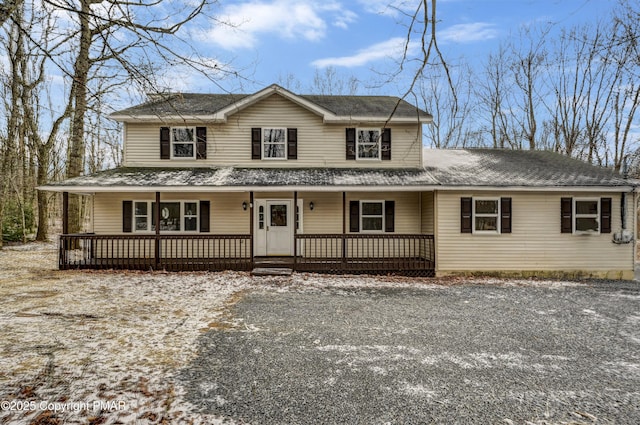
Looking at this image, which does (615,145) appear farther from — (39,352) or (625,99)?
(39,352)

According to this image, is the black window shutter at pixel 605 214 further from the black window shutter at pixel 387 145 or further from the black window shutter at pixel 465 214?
the black window shutter at pixel 387 145

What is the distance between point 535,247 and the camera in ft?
Answer: 36.5

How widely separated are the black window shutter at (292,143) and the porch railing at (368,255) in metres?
3.15

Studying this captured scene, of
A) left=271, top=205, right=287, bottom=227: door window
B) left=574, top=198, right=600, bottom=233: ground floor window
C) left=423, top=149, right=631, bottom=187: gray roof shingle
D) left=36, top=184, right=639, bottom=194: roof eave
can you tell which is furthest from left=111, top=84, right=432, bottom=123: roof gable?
left=574, top=198, right=600, bottom=233: ground floor window

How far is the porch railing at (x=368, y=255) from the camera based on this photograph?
36.6 feet

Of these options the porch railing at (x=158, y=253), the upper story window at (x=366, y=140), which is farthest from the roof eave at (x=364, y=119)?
the porch railing at (x=158, y=253)

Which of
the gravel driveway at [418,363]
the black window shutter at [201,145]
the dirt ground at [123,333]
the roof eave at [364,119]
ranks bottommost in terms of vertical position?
the gravel driveway at [418,363]

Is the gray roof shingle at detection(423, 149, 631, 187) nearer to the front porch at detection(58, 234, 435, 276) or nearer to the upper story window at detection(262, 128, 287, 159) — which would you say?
the front porch at detection(58, 234, 435, 276)

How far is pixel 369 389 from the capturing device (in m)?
3.80

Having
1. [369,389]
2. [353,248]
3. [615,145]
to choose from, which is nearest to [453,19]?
[369,389]

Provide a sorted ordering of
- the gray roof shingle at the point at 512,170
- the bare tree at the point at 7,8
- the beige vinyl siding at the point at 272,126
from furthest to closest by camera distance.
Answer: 1. the beige vinyl siding at the point at 272,126
2. the gray roof shingle at the point at 512,170
3. the bare tree at the point at 7,8

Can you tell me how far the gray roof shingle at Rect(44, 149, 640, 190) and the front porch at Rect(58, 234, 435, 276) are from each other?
5.62 feet

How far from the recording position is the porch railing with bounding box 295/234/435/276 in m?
11.2

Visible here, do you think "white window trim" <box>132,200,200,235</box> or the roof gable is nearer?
the roof gable
